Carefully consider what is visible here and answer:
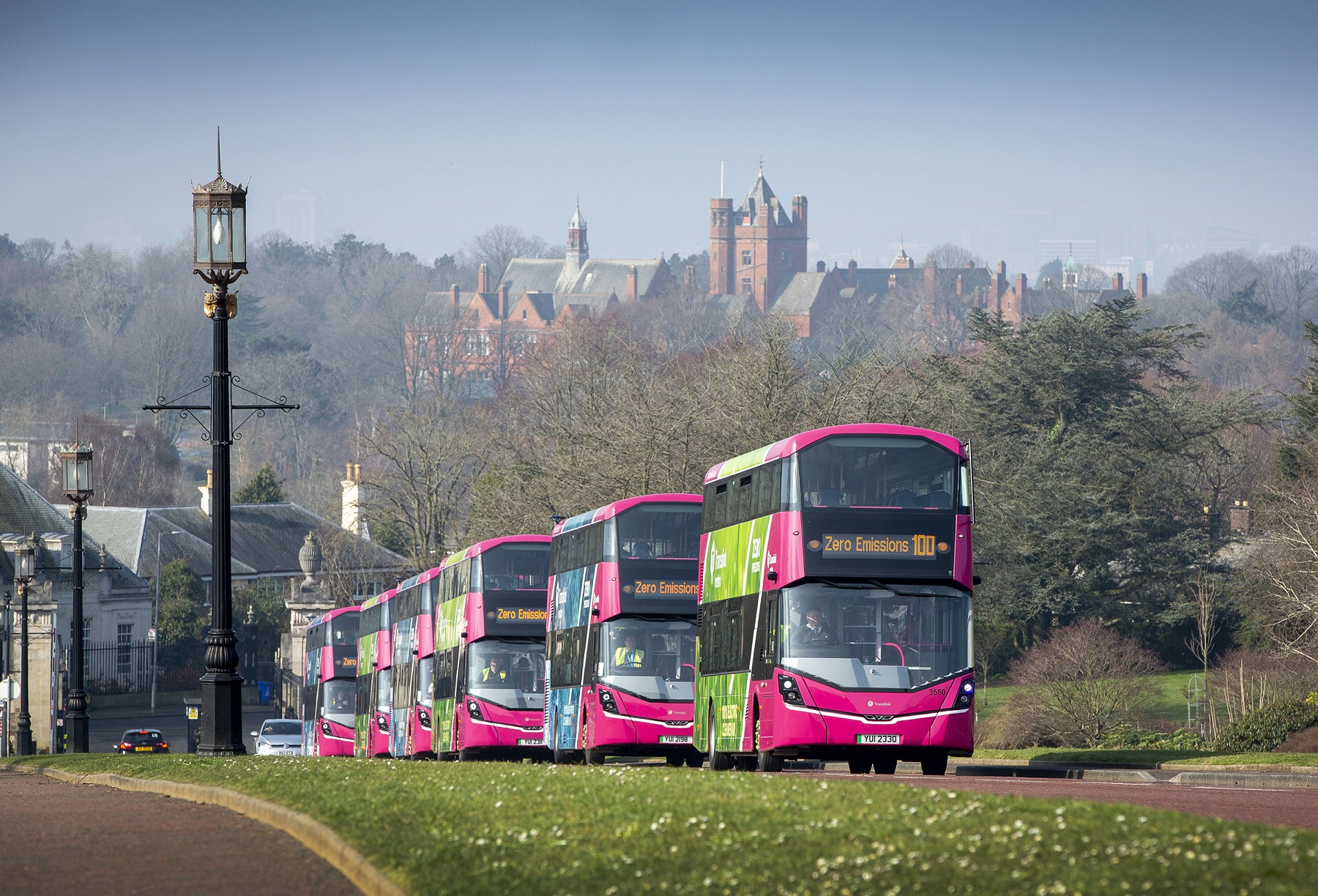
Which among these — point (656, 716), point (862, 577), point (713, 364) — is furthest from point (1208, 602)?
point (862, 577)

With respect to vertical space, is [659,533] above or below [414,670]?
above

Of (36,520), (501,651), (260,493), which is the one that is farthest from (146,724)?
(501,651)

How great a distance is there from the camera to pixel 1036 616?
60.7 m

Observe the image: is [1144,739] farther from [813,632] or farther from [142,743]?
[142,743]

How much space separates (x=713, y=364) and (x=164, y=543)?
37857mm

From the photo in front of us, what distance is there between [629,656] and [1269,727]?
1185cm

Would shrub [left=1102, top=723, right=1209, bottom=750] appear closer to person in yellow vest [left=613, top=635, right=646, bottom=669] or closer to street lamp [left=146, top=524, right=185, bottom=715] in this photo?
person in yellow vest [left=613, top=635, right=646, bottom=669]

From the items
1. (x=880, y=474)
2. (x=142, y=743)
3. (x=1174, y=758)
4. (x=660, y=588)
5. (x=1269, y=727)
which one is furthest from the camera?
(x=142, y=743)

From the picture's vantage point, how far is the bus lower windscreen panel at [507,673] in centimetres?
3278

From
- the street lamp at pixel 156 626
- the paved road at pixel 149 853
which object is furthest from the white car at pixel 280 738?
the paved road at pixel 149 853

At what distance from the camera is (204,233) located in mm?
21297

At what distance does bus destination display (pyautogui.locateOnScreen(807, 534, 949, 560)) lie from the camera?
21766 millimetres

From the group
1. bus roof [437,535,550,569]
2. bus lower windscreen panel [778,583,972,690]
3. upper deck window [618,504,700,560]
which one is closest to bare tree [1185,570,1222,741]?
bus roof [437,535,550,569]

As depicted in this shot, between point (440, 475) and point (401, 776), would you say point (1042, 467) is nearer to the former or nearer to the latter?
point (440, 475)
